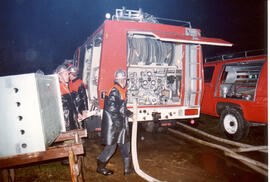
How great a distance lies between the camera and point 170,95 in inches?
205

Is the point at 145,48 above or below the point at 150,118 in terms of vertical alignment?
above

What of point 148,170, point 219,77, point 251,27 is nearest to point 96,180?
point 148,170

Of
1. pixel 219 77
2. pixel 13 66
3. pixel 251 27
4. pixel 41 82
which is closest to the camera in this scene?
pixel 41 82

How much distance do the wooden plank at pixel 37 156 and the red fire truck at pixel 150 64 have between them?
2.03 meters

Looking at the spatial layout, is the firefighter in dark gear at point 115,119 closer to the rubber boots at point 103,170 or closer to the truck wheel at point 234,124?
the rubber boots at point 103,170

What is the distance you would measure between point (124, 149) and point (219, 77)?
4336 mm

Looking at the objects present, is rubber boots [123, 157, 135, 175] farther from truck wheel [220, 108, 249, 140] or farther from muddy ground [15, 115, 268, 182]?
truck wheel [220, 108, 249, 140]

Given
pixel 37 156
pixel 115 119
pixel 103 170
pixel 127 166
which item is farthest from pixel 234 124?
pixel 37 156

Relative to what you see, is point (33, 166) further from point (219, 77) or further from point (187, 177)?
point (219, 77)

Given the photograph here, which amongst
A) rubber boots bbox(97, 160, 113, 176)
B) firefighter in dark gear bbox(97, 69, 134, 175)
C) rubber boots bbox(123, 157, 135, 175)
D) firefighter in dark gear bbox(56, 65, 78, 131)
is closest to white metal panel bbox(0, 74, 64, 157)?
firefighter in dark gear bbox(97, 69, 134, 175)

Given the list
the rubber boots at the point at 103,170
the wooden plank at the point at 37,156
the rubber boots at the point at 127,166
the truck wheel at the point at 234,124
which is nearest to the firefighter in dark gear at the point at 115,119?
the rubber boots at the point at 103,170

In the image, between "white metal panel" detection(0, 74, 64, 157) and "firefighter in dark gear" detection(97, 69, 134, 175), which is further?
"firefighter in dark gear" detection(97, 69, 134, 175)

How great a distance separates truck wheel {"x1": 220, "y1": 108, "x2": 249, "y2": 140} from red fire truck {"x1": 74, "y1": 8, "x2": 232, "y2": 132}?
1223 millimetres

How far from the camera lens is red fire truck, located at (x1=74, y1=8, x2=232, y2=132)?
4.05 metres
